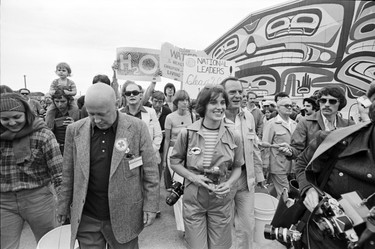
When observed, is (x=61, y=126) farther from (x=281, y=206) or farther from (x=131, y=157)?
(x=281, y=206)

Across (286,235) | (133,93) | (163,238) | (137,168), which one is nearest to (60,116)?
(133,93)

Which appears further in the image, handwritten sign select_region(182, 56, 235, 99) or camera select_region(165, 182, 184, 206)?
handwritten sign select_region(182, 56, 235, 99)

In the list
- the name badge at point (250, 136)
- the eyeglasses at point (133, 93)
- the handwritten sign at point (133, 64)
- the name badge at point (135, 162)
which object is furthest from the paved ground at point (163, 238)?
the handwritten sign at point (133, 64)

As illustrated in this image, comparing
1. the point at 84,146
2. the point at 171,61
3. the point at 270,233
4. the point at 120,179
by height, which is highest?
the point at 171,61

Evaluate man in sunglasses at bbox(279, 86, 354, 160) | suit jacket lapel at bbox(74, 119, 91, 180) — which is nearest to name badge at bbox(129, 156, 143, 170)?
suit jacket lapel at bbox(74, 119, 91, 180)

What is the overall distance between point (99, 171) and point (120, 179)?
0.19 m

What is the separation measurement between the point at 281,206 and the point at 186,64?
3.62 m

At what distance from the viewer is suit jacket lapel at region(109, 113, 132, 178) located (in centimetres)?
183

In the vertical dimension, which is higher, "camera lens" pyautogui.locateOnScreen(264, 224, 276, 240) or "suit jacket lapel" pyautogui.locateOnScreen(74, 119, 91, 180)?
"suit jacket lapel" pyautogui.locateOnScreen(74, 119, 91, 180)

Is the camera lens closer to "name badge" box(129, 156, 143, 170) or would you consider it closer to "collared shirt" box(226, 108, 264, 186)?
"collared shirt" box(226, 108, 264, 186)

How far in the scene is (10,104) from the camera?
49.4 inches

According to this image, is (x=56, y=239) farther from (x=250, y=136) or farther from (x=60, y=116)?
(x=250, y=136)

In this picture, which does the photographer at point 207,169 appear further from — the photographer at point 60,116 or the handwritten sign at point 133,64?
the handwritten sign at point 133,64

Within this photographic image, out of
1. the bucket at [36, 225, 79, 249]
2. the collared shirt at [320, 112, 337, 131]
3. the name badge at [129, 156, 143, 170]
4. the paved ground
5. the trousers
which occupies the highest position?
the collared shirt at [320, 112, 337, 131]
